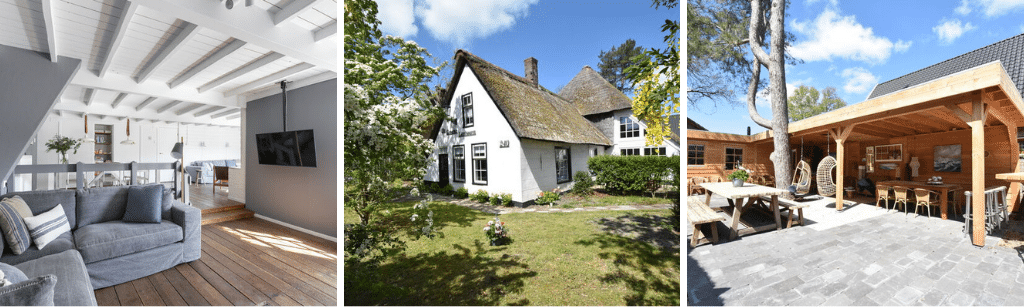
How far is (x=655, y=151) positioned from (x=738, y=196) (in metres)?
1.34

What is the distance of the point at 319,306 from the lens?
2928 mm

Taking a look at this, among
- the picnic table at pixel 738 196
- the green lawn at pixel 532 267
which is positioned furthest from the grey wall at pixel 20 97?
the picnic table at pixel 738 196

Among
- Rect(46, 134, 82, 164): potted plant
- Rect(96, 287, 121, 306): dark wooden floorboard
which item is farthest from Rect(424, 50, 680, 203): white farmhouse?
Rect(46, 134, 82, 164): potted plant

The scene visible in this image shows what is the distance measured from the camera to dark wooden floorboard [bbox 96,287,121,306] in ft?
9.19

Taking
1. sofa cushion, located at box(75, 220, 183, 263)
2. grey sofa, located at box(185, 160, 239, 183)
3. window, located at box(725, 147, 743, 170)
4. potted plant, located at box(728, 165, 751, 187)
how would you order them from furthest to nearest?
1. grey sofa, located at box(185, 160, 239, 183)
2. sofa cushion, located at box(75, 220, 183, 263)
3. potted plant, located at box(728, 165, 751, 187)
4. window, located at box(725, 147, 743, 170)

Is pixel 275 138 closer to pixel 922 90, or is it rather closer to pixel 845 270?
pixel 845 270

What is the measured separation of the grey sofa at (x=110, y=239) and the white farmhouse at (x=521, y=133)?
352 cm

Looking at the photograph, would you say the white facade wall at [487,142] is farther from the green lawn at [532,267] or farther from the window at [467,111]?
the green lawn at [532,267]

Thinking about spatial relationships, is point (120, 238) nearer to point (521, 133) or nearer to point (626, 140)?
point (521, 133)

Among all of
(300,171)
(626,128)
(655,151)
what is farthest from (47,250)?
(655,151)

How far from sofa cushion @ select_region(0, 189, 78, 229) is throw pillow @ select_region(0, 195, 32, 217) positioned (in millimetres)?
→ 147

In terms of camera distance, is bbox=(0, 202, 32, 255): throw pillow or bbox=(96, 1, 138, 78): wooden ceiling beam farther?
bbox=(0, 202, 32, 255): throw pillow

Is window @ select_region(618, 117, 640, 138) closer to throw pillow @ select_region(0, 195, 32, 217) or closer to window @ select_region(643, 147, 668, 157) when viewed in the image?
window @ select_region(643, 147, 668, 157)

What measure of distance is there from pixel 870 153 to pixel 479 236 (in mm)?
8637
